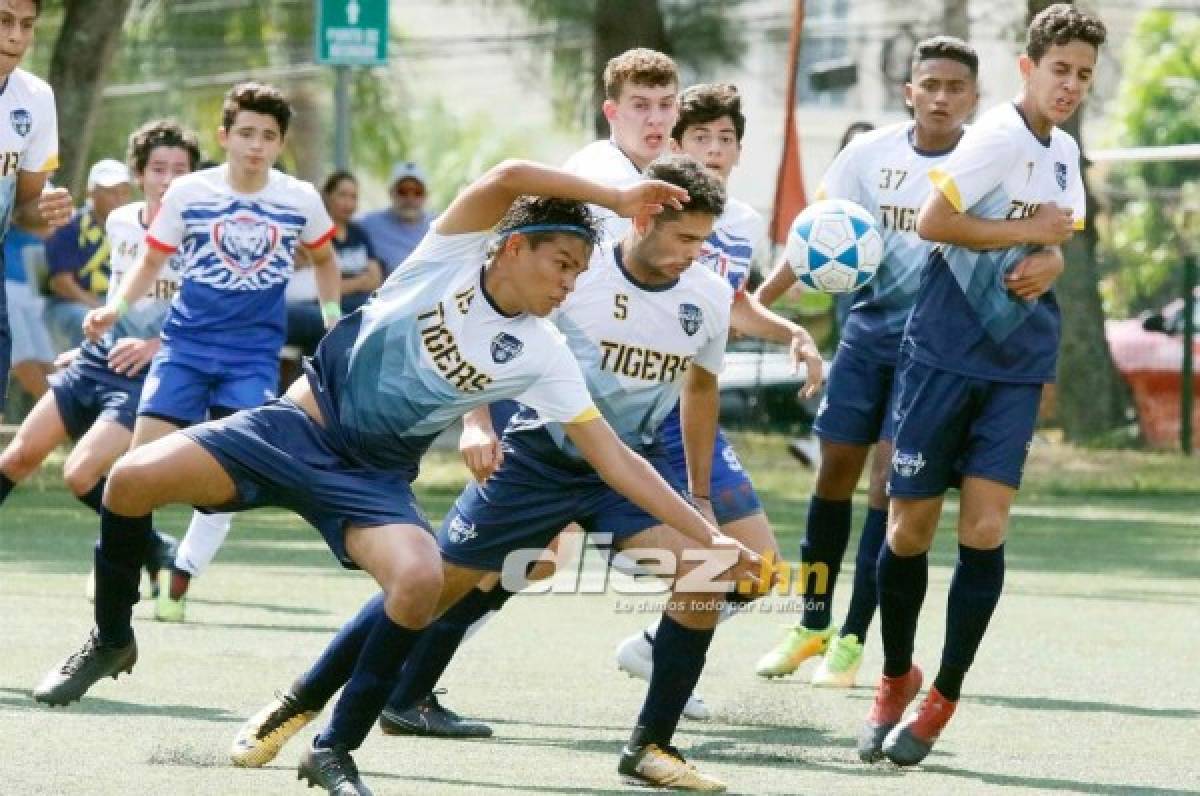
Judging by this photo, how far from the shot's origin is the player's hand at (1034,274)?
757 cm

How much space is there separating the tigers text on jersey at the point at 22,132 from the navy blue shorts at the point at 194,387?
1.79m

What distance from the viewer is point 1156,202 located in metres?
33.6

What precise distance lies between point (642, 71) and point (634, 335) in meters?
1.18

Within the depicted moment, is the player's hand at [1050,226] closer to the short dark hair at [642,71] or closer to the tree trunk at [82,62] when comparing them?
the short dark hair at [642,71]

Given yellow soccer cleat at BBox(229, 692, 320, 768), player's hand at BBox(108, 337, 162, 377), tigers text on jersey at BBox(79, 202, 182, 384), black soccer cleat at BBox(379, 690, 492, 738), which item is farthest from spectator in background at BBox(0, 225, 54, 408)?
yellow soccer cleat at BBox(229, 692, 320, 768)

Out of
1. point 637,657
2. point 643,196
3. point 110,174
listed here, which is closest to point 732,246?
point 637,657

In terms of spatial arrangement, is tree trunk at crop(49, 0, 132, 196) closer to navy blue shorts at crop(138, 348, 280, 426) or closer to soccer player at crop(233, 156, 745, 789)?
navy blue shorts at crop(138, 348, 280, 426)

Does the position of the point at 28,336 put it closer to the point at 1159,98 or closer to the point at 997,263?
the point at 997,263

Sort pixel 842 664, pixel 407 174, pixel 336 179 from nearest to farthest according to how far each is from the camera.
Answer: pixel 842 664, pixel 336 179, pixel 407 174

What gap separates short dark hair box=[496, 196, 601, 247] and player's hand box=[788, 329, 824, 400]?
1.42 meters

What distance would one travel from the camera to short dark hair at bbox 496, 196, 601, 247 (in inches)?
265

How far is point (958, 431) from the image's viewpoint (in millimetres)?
7688

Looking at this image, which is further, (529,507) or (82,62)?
(82,62)

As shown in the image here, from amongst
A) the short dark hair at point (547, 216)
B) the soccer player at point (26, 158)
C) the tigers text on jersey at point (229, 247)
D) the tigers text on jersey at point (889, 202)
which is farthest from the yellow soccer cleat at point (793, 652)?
the short dark hair at point (547, 216)
